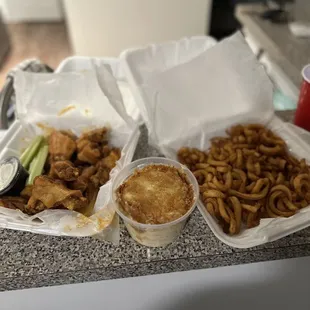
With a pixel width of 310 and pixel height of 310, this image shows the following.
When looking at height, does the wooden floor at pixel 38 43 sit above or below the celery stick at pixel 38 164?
below

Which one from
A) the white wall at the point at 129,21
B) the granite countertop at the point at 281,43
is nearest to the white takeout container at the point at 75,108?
the granite countertop at the point at 281,43

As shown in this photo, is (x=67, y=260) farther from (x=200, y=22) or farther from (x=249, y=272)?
(x=200, y=22)

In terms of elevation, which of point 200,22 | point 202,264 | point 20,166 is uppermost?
point 20,166

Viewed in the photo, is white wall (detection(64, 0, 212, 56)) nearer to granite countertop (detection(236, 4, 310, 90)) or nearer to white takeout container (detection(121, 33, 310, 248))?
granite countertop (detection(236, 4, 310, 90))

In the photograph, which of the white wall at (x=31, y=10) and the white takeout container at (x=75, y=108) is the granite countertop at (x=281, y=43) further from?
the white wall at (x=31, y=10)

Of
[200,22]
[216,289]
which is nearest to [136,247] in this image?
[216,289]

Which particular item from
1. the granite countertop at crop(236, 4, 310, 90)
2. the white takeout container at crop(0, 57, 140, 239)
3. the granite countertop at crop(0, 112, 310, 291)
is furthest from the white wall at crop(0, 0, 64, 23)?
the granite countertop at crop(0, 112, 310, 291)
